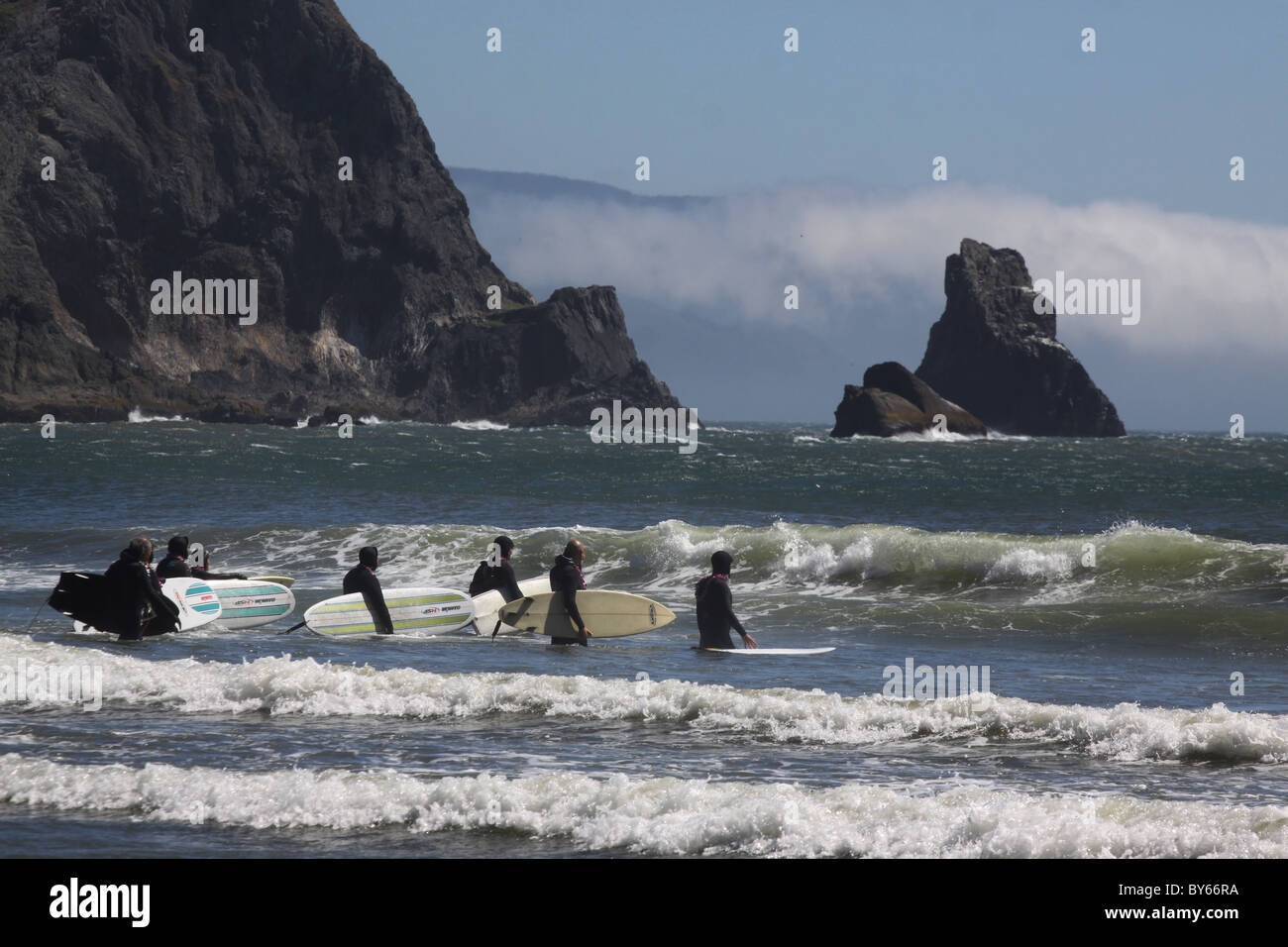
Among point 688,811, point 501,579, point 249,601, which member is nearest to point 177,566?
point 249,601

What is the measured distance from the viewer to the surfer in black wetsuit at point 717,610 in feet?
49.2

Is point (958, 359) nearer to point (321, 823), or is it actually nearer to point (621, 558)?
point (621, 558)

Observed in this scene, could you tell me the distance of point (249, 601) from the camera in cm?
1780

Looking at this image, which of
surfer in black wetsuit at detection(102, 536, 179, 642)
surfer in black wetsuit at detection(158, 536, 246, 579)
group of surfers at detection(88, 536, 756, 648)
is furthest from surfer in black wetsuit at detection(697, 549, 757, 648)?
surfer in black wetsuit at detection(158, 536, 246, 579)

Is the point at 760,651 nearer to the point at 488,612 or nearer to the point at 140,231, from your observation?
the point at 488,612

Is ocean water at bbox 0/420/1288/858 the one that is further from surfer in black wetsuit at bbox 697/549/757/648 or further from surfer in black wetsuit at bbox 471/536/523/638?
surfer in black wetsuit at bbox 471/536/523/638

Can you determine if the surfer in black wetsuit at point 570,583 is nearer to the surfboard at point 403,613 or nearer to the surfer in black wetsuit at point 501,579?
the surfer in black wetsuit at point 501,579

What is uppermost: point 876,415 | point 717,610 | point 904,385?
point 904,385

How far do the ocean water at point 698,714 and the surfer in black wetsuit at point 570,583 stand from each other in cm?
33

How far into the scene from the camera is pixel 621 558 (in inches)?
1064

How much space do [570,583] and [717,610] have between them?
2255 millimetres
